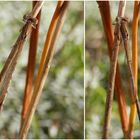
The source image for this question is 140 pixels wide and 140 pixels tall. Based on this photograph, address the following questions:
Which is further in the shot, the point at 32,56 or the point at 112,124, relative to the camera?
the point at 112,124

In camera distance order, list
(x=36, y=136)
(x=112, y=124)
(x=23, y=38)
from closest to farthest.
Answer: (x=23, y=38), (x=36, y=136), (x=112, y=124)

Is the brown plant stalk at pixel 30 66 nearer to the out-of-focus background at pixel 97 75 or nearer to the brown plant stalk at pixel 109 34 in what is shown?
the brown plant stalk at pixel 109 34

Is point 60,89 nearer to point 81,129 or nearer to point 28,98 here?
point 81,129

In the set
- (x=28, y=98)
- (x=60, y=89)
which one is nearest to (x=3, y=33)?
(x=60, y=89)

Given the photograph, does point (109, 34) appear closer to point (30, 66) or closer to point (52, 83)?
point (30, 66)

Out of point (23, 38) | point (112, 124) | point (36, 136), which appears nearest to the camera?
point (23, 38)

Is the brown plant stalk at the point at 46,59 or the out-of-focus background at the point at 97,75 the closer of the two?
the brown plant stalk at the point at 46,59

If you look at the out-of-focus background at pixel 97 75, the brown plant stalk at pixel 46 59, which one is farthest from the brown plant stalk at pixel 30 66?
the out-of-focus background at pixel 97 75

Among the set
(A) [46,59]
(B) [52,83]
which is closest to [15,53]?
(A) [46,59]
